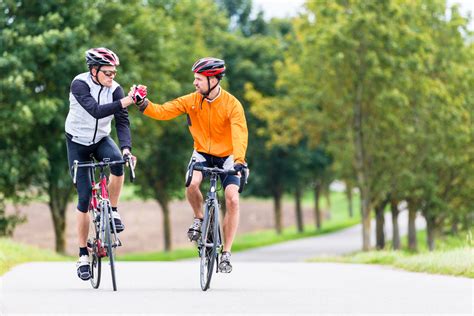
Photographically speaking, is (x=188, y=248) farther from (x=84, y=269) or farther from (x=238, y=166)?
(x=238, y=166)

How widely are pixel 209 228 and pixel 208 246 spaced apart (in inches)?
10.4

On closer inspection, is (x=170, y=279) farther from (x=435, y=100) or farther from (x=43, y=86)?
(x=435, y=100)

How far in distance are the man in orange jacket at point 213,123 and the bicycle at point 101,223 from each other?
0.70 metres

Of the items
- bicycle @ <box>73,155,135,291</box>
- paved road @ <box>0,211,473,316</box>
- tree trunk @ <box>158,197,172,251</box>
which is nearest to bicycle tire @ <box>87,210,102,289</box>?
bicycle @ <box>73,155,135,291</box>

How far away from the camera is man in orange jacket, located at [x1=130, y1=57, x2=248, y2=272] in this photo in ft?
34.8

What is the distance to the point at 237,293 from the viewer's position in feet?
33.6

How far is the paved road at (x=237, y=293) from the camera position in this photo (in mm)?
8727

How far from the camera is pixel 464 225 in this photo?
137 feet

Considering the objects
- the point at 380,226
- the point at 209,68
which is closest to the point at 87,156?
the point at 209,68

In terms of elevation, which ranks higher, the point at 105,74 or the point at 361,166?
the point at 361,166

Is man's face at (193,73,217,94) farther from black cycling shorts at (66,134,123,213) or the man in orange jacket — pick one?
black cycling shorts at (66,134,123,213)

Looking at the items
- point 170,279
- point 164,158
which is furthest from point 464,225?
point 170,279

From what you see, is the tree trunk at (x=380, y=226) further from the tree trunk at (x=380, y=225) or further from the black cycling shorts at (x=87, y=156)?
the black cycling shorts at (x=87, y=156)

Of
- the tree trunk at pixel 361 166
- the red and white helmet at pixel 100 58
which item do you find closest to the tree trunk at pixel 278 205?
the tree trunk at pixel 361 166
